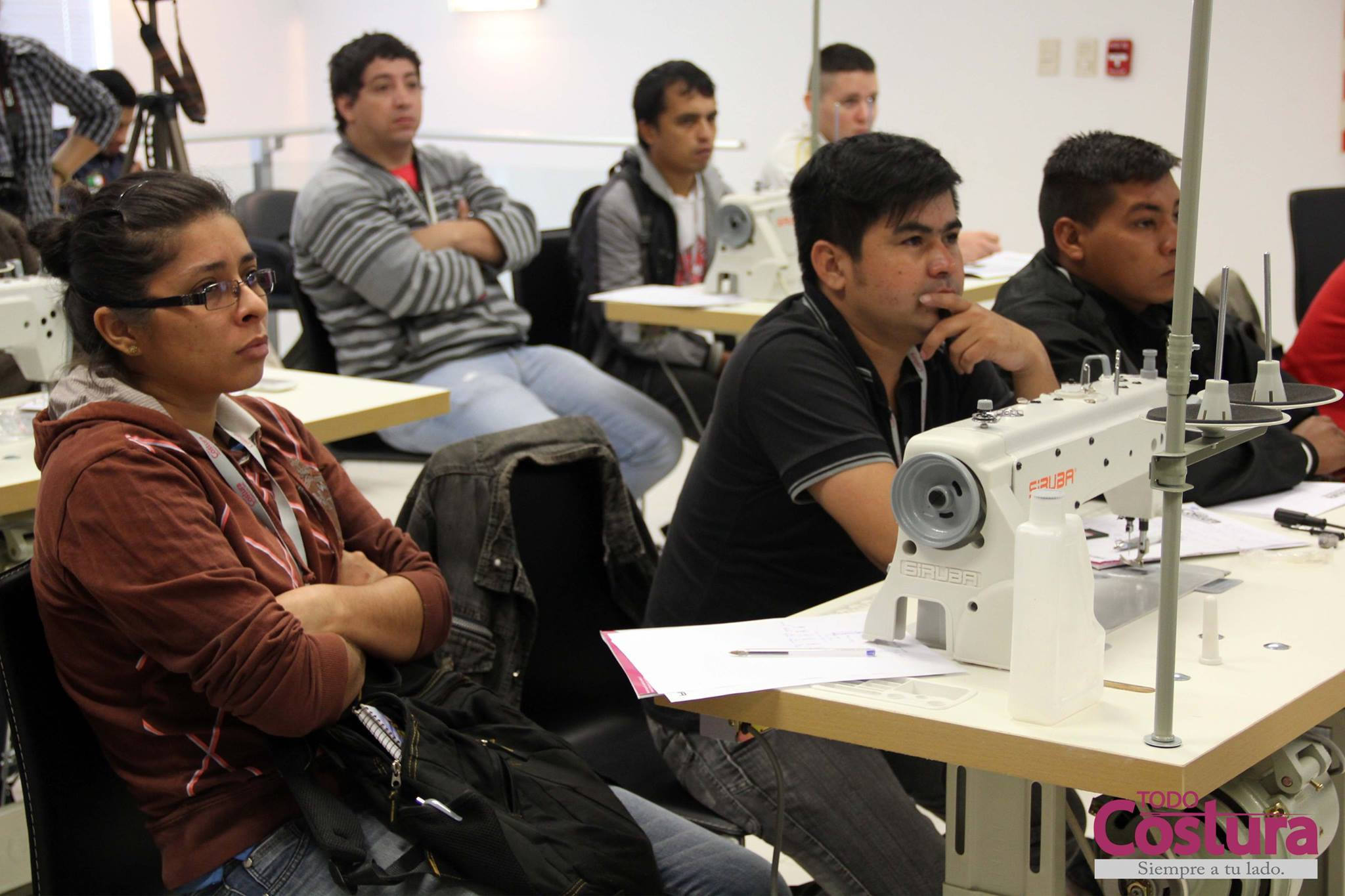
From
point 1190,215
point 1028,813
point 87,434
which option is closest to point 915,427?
point 1028,813

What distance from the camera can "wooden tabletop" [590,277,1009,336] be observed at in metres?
3.44

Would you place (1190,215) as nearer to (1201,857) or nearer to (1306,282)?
(1201,857)

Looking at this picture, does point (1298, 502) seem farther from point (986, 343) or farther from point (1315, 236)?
point (1315, 236)

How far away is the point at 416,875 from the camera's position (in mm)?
1365

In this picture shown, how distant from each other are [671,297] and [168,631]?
2405 mm

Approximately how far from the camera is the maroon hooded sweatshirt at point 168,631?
1357 millimetres

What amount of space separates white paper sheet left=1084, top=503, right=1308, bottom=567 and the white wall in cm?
401

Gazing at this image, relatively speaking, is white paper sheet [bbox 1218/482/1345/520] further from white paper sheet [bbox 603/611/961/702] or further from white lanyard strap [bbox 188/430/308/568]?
white lanyard strap [bbox 188/430/308/568]

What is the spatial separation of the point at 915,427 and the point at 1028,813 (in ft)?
2.28

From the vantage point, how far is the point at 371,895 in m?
1.36

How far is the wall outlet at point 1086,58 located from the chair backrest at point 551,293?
105 inches

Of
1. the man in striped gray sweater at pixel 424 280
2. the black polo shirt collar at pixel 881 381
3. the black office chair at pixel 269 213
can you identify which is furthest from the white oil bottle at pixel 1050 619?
the black office chair at pixel 269 213

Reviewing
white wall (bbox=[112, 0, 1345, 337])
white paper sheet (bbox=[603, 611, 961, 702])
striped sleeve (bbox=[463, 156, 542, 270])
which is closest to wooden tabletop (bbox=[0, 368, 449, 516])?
striped sleeve (bbox=[463, 156, 542, 270])

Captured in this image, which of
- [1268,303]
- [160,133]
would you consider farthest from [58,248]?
[160,133]
